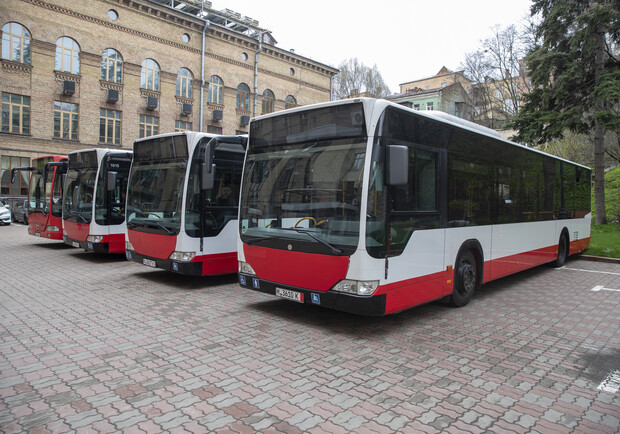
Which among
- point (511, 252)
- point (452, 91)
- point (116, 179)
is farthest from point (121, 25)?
point (452, 91)

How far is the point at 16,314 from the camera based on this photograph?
249 inches

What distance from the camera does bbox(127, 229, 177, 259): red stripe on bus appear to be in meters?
8.20

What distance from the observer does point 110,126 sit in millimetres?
30516

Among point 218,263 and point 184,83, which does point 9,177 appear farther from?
point 218,263

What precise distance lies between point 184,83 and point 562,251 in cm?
3041

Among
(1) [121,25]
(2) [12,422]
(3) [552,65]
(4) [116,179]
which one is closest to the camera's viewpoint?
(2) [12,422]

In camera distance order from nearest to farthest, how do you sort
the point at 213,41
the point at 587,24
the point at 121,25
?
the point at 587,24
the point at 121,25
the point at 213,41

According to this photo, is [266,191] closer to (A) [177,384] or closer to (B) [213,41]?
(A) [177,384]

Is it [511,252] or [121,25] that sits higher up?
[121,25]

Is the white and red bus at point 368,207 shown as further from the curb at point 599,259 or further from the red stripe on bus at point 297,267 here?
the curb at point 599,259

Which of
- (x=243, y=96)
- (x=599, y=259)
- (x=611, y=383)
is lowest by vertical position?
(x=611, y=383)

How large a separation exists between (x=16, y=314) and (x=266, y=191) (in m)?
4.03

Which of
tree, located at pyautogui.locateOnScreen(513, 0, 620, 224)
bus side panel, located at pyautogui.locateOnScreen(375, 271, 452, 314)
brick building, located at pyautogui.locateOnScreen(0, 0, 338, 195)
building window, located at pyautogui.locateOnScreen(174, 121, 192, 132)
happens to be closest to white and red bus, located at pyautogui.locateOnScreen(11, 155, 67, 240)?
bus side panel, located at pyautogui.locateOnScreen(375, 271, 452, 314)

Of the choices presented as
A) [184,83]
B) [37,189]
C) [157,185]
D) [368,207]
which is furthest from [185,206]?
[184,83]
